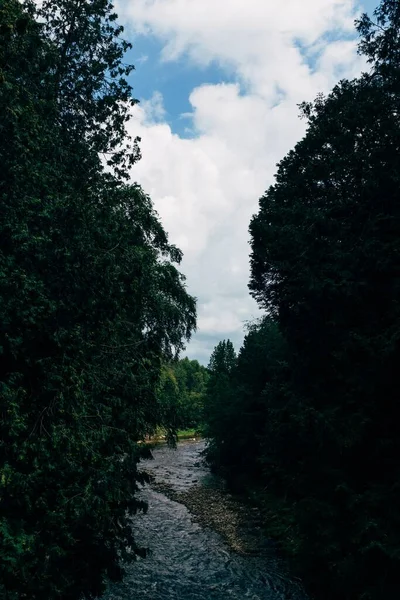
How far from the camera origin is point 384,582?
37.2 feet

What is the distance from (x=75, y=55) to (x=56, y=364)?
10.5 m

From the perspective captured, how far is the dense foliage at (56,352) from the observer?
27.3 ft

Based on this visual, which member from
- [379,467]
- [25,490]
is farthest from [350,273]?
[25,490]

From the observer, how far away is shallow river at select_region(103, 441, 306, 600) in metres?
15.2

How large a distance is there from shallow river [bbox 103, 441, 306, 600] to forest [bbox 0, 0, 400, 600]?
1.32 m

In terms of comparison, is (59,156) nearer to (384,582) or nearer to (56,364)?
(56,364)

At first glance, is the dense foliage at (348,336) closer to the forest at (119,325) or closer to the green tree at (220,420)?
the forest at (119,325)

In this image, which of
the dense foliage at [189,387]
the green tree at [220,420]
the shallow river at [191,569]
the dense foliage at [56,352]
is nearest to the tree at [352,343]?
the shallow river at [191,569]

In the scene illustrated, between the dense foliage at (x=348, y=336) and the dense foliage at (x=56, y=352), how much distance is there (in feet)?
17.4

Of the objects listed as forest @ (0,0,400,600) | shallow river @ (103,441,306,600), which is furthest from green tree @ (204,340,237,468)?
forest @ (0,0,400,600)

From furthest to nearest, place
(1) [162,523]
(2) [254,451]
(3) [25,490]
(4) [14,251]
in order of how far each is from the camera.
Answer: (2) [254,451] < (1) [162,523] < (4) [14,251] < (3) [25,490]

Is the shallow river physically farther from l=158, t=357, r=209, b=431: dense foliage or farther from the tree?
l=158, t=357, r=209, b=431: dense foliage

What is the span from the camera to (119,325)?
36.7 ft

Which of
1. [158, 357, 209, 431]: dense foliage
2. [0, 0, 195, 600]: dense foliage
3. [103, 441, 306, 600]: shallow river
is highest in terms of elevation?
[158, 357, 209, 431]: dense foliage
